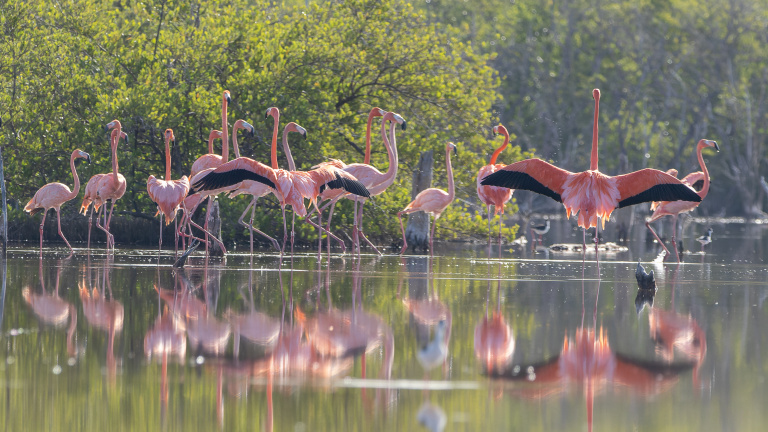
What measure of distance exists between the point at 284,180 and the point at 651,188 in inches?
160

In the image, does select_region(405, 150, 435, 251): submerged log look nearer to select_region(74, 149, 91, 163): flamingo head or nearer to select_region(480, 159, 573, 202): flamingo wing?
select_region(74, 149, 91, 163): flamingo head

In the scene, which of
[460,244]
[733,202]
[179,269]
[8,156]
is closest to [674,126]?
[733,202]

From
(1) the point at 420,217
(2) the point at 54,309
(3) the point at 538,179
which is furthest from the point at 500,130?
(2) the point at 54,309

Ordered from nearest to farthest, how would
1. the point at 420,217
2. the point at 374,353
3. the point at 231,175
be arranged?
the point at 374,353 < the point at 231,175 < the point at 420,217

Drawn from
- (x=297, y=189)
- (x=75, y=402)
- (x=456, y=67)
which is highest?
(x=456, y=67)

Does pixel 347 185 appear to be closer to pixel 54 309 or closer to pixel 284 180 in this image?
pixel 284 180

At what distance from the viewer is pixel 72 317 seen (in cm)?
697

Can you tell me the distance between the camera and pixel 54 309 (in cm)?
735

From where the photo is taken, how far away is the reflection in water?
6.33 metres

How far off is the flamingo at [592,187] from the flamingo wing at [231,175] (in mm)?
2549

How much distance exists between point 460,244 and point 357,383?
14.2m

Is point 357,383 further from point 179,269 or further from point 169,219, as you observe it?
point 169,219

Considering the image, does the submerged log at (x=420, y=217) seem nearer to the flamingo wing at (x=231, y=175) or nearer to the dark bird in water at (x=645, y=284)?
the flamingo wing at (x=231, y=175)

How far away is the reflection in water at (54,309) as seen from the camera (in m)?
6.33
